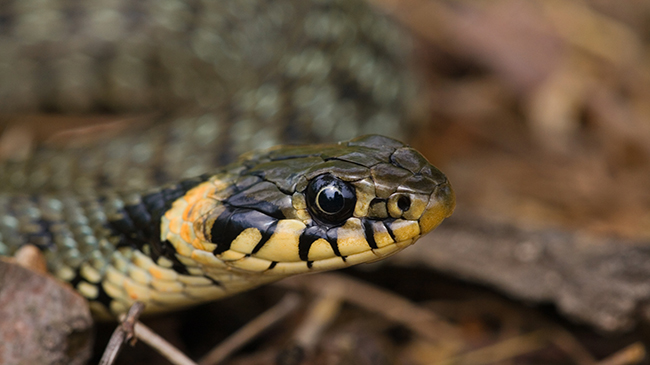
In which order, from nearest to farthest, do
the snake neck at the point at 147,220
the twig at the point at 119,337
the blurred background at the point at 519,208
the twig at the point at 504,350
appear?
the twig at the point at 119,337 < the snake neck at the point at 147,220 < the blurred background at the point at 519,208 < the twig at the point at 504,350

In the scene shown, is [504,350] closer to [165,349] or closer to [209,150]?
[165,349]

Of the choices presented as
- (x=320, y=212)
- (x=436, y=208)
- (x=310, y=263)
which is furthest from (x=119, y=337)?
(x=436, y=208)

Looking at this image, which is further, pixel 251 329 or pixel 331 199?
pixel 251 329

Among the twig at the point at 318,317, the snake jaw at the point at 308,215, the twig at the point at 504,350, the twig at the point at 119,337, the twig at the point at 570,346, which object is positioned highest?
the snake jaw at the point at 308,215

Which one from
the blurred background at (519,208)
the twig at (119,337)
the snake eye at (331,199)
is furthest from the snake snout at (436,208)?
the twig at (119,337)

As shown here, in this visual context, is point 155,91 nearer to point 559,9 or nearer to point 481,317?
point 481,317

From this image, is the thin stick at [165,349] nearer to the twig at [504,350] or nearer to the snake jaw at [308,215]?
the snake jaw at [308,215]

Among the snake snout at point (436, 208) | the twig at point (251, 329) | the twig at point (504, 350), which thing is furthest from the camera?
the twig at point (504, 350)

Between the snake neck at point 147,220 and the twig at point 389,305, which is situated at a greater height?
the snake neck at point 147,220
